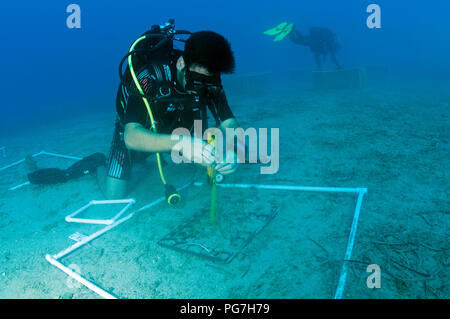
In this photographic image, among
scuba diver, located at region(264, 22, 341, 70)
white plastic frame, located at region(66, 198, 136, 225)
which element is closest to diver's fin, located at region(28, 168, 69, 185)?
white plastic frame, located at region(66, 198, 136, 225)

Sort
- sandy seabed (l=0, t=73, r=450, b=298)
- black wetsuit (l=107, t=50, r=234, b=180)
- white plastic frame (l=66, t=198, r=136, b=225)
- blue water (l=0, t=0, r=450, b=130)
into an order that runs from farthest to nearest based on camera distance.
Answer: blue water (l=0, t=0, r=450, b=130)
white plastic frame (l=66, t=198, r=136, b=225)
black wetsuit (l=107, t=50, r=234, b=180)
sandy seabed (l=0, t=73, r=450, b=298)

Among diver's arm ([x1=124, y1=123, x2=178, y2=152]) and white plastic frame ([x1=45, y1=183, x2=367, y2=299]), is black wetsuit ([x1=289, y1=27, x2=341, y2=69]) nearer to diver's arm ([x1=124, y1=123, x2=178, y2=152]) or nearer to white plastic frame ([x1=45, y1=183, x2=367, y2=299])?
white plastic frame ([x1=45, y1=183, x2=367, y2=299])

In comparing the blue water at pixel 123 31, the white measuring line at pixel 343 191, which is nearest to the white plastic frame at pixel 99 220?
the white measuring line at pixel 343 191

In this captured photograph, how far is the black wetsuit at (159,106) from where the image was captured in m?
2.36

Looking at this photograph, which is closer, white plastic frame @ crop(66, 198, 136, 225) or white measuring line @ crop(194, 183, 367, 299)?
white measuring line @ crop(194, 183, 367, 299)

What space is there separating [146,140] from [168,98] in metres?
0.48

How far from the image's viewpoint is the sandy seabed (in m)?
1.64

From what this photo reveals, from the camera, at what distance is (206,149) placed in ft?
6.31

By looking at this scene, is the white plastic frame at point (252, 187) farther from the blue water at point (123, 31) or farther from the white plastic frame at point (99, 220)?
the blue water at point (123, 31)

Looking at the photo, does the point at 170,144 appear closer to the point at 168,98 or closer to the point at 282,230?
the point at 168,98

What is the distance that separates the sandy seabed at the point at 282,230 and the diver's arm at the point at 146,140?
0.76m

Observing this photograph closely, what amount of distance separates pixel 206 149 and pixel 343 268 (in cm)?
120
